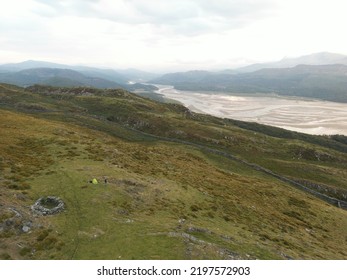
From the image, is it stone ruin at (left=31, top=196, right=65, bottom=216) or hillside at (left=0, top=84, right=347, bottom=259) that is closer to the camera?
hillside at (left=0, top=84, right=347, bottom=259)

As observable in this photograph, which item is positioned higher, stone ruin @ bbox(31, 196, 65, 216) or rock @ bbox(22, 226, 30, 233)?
stone ruin @ bbox(31, 196, 65, 216)

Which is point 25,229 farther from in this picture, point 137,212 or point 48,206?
point 137,212

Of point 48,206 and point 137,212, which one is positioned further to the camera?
point 137,212

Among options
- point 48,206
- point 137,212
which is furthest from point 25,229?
point 137,212

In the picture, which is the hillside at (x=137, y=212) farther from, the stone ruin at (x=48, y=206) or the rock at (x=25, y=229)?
the stone ruin at (x=48, y=206)

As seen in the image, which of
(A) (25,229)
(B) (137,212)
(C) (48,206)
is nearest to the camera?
(A) (25,229)

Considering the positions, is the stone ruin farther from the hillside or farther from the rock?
the rock

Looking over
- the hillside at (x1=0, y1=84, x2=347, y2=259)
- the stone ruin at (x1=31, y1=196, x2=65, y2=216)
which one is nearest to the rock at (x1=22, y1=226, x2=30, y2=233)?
the hillside at (x1=0, y1=84, x2=347, y2=259)

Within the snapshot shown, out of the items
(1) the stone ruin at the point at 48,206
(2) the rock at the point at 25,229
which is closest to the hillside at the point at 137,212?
(2) the rock at the point at 25,229
